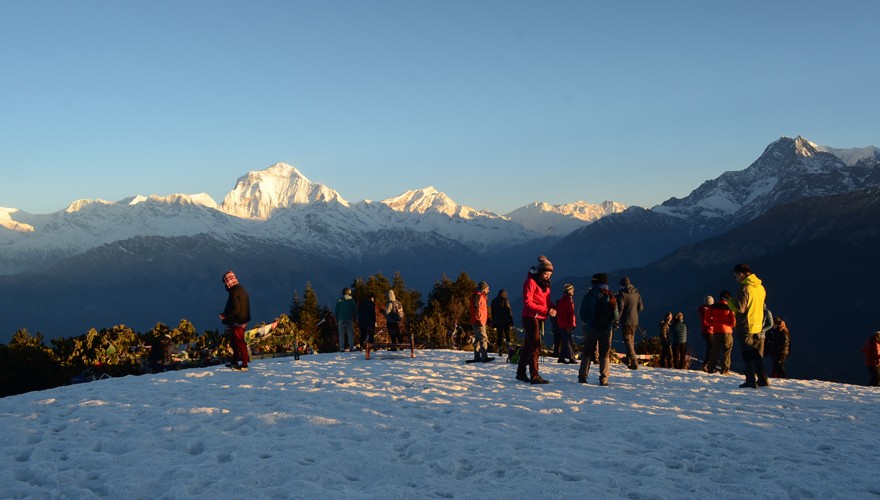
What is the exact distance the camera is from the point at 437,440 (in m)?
8.86

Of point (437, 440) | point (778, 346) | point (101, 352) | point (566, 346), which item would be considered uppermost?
point (778, 346)

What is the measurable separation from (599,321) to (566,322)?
4.35m

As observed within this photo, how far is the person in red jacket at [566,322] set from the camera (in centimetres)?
1783

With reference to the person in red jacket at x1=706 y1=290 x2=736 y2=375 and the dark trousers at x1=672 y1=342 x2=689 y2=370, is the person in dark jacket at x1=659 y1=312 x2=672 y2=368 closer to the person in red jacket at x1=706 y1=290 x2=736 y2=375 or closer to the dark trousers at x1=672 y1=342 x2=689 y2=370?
the dark trousers at x1=672 y1=342 x2=689 y2=370

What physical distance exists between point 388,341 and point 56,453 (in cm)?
1421

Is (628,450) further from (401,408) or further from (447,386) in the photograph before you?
(447,386)

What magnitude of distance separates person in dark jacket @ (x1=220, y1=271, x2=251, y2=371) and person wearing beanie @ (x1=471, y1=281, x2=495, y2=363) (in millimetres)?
5832

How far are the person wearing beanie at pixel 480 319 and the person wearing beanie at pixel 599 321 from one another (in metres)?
3.73

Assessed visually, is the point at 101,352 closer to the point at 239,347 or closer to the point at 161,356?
the point at 161,356

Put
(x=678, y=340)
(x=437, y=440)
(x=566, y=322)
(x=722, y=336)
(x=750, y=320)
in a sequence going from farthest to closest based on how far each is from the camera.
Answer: (x=678, y=340), (x=566, y=322), (x=722, y=336), (x=750, y=320), (x=437, y=440)

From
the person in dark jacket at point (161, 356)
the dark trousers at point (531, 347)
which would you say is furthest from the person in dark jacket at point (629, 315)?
the person in dark jacket at point (161, 356)

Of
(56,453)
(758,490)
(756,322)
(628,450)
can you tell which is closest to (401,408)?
(628,450)

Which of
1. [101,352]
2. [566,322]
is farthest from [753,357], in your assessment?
[101,352]

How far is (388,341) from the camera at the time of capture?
22109 millimetres
